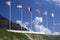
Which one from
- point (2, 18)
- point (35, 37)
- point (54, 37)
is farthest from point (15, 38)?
point (2, 18)

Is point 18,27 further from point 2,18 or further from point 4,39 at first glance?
point 4,39

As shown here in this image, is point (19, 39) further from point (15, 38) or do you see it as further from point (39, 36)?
point (39, 36)

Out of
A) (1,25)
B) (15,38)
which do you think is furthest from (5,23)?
(15,38)

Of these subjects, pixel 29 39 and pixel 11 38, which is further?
pixel 29 39

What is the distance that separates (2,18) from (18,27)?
14.9 m

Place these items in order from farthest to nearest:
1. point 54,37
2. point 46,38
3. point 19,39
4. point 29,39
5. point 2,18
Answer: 1. point 2,18
2. point 54,37
3. point 46,38
4. point 29,39
5. point 19,39

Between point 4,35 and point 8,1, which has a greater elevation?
point 8,1

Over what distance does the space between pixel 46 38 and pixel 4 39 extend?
43.0 m

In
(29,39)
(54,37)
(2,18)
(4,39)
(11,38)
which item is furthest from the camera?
(2,18)

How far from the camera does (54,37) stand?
121875 millimetres

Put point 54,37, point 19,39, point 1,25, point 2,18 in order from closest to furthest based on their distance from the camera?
1. point 19,39
2. point 54,37
3. point 1,25
4. point 2,18

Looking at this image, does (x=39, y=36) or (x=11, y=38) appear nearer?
(x=11, y=38)

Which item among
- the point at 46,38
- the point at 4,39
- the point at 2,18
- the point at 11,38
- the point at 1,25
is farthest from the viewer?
the point at 2,18

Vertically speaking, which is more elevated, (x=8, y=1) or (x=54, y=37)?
(x=8, y=1)
